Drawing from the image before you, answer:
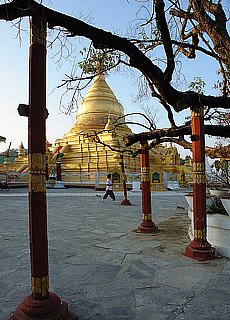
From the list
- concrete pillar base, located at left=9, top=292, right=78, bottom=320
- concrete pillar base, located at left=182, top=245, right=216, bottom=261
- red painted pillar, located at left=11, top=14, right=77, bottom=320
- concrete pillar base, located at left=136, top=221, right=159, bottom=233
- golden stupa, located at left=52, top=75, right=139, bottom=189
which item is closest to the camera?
concrete pillar base, located at left=9, top=292, right=78, bottom=320

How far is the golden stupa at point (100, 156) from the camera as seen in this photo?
84.3 ft

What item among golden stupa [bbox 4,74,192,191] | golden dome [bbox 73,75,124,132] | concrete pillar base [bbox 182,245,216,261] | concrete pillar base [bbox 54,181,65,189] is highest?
golden dome [bbox 73,75,124,132]

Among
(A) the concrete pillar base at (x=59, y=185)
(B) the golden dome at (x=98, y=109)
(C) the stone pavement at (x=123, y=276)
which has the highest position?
(B) the golden dome at (x=98, y=109)

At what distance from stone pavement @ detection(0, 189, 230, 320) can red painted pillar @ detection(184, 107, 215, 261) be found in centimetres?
17

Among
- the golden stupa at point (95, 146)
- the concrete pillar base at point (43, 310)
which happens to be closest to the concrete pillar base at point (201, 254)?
the concrete pillar base at point (43, 310)

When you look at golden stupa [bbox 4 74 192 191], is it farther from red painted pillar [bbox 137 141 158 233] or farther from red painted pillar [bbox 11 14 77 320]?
red painted pillar [bbox 11 14 77 320]

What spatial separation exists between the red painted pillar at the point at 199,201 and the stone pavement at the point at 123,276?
0.56ft

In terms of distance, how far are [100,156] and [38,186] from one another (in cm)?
2519

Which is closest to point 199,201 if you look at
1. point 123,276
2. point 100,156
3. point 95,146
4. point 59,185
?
point 123,276

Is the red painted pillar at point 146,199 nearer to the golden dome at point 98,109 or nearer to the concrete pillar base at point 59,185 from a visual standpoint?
the concrete pillar base at point 59,185

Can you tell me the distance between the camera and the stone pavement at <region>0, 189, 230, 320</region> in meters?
3.08

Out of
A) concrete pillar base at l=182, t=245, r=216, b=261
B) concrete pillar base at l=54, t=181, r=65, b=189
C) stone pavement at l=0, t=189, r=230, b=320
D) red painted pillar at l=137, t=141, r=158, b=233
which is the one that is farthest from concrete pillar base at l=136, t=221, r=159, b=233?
concrete pillar base at l=54, t=181, r=65, b=189

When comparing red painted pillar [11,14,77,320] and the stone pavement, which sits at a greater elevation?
red painted pillar [11,14,77,320]

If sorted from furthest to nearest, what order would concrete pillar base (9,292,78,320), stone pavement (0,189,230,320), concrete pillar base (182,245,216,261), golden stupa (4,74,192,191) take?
golden stupa (4,74,192,191) < concrete pillar base (182,245,216,261) < stone pavement (0,189,230,320) < concrete pillar base (9,292,78,320)
